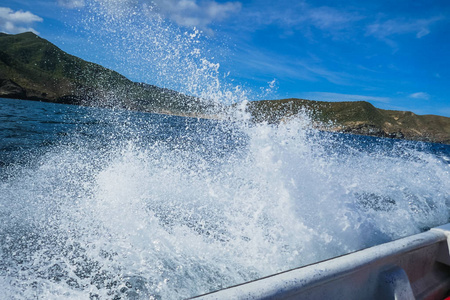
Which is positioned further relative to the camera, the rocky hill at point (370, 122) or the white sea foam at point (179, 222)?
the rocky hill at point (370, 122)

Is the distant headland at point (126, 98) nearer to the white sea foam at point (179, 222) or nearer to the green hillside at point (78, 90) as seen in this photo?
the green hillside at point (78, 90)

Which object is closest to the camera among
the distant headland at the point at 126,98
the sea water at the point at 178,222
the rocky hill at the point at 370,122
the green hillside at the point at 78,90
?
the sea water at the point at 178,222

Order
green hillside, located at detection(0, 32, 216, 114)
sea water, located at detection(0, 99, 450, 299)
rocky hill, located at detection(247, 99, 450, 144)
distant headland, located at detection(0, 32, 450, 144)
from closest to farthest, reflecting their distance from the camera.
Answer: sea water, located at detection(0, 99, 450, 299)
green hillside, located at detection(0, 32, 216, 114)
distant headland, located at detection(0, 32, 450, 144)
rocky hill, located at detection(247, 99, 450, 144)

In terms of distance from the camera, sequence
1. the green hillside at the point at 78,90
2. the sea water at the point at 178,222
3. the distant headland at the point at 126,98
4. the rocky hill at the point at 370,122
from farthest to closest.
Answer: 1. the rocky hill at the point at 370,122
2. the distant headland at the point at 126,98
3. the green hillside at the point at 78,90
4. the sea water at the point at 178,222

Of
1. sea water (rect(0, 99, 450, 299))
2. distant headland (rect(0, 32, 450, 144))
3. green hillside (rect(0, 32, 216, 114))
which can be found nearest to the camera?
sea water (rect(0, 99, 450, 299))

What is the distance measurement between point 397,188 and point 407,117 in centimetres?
21840

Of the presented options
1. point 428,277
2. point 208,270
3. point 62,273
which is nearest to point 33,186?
point 62,273

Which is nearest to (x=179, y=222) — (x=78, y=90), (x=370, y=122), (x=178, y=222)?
(x=178, y=222)

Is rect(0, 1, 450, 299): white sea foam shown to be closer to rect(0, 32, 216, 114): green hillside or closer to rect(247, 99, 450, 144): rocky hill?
rect(0, 32, 216, 114): green hillside

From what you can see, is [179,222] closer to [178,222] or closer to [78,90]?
[178,222]

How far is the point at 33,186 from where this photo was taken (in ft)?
19.1

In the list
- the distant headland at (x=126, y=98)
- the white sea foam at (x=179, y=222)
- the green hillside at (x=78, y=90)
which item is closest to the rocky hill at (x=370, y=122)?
the distant headland at (x=126, y=98)

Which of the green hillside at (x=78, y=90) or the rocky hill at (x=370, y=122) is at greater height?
the rocky hill at (x=370, y=122)

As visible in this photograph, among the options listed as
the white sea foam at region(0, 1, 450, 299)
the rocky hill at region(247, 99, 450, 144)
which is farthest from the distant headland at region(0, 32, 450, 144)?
the white sea foam at region(0, 1, 450, 299)
